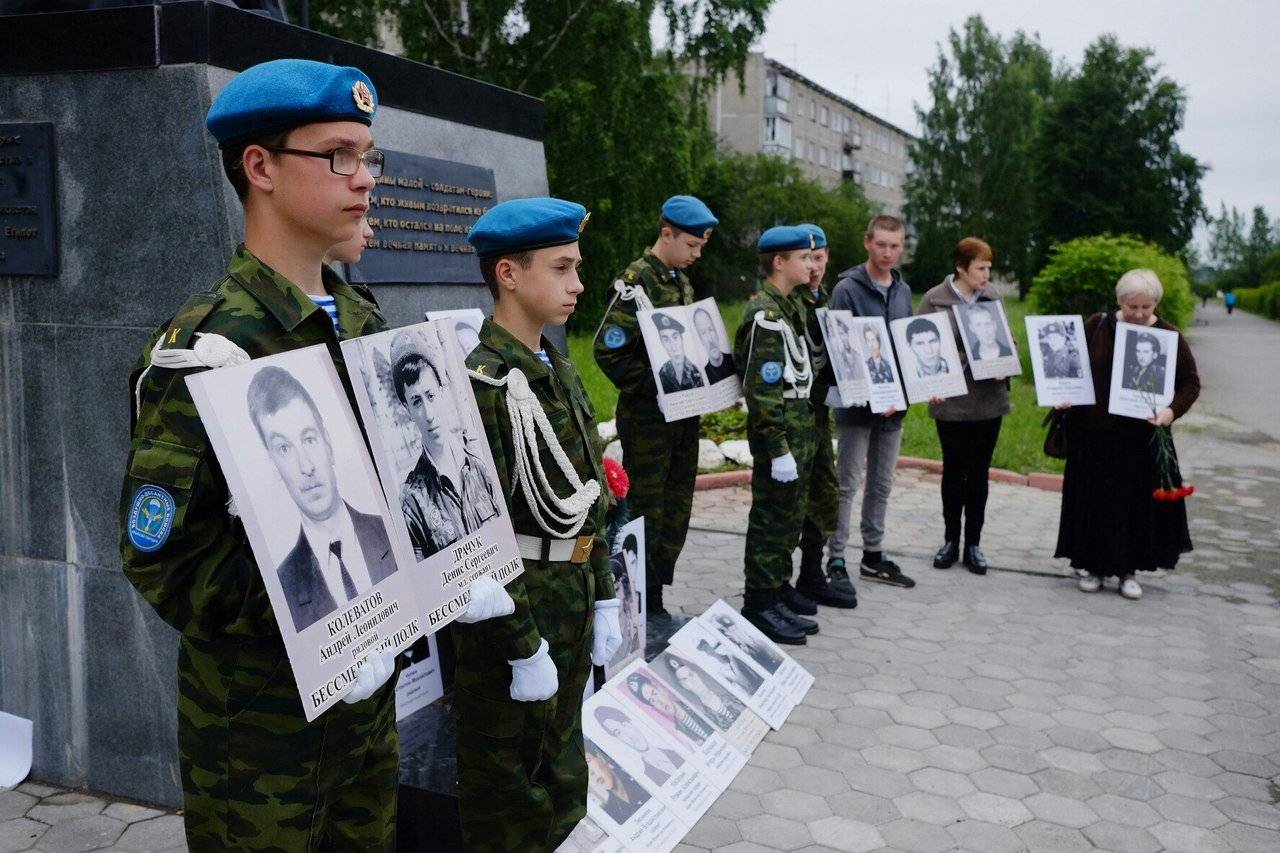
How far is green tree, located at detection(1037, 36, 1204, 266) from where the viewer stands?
41.8m

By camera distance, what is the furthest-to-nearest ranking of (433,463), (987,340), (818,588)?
(987,340)
(818,588)
(433,463)

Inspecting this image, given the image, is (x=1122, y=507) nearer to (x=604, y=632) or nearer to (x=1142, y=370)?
(x=1142, y=370)

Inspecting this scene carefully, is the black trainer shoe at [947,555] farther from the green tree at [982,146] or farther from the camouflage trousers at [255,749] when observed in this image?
the green tree at [982,146]

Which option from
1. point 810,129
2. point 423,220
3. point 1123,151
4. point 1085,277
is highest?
point 810,129

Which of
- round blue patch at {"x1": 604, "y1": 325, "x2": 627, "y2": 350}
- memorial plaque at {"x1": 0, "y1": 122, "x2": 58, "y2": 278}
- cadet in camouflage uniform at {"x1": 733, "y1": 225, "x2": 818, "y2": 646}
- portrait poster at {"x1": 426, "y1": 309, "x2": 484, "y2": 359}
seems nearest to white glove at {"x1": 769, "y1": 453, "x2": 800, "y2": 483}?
cadet in camouflage uniform at {"x1": 733, "y1": 225, "x2": 818, "y2": 646}

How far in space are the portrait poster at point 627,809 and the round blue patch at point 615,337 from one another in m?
2.08

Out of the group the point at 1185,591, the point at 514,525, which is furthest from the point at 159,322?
the point at 1185,591

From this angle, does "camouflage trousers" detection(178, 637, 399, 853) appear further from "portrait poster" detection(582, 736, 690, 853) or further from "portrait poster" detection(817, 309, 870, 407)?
"portrait poster" detection(817, 309, 870, 407)

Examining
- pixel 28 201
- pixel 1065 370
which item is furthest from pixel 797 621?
pixel 28 201

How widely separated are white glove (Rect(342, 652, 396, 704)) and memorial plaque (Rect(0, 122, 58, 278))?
7.37 ft

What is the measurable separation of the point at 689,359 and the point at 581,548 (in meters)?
2.47

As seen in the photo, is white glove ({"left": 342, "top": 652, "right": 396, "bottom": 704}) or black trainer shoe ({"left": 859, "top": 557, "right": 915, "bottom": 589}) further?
black trainer shoe ({"left": 859, "top": 557, "right": 915, "bottom": 589})

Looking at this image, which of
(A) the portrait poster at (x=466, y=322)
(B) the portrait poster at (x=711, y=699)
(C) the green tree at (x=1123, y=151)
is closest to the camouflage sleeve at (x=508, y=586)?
(A) the portrait poster at (x=466, y=322)

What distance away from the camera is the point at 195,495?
5.68ft
